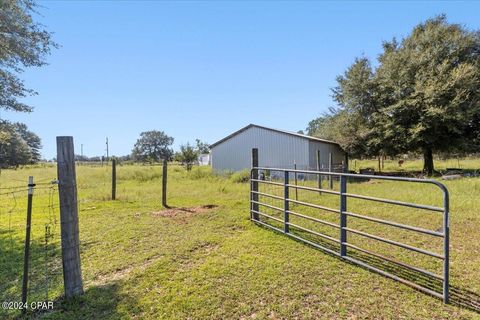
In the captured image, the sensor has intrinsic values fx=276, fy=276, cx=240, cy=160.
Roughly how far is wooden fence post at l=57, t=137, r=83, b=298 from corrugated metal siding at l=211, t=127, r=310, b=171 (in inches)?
556

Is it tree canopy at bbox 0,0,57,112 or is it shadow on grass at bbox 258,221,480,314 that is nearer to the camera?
shadow on grass at bbox 258,221,480,314

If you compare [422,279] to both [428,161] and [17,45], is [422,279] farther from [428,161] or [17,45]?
[428,161]

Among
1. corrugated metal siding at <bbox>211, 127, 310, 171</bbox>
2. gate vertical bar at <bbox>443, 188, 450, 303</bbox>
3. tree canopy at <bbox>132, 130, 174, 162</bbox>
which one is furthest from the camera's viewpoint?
tree canopy at <bbox>132, 130, 174, 162</bbox>

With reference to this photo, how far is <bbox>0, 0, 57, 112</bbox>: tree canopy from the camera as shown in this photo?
6.32 metres

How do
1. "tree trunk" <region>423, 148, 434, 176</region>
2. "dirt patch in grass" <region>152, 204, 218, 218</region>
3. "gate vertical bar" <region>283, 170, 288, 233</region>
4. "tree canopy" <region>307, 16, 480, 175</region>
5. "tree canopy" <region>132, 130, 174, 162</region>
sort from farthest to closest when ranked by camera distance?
A: "tree canopy" <region>132, 130, 174, 162</region> → "tree trunk" <region>423, 148, 434, 176</region> → "tree canopy" <region>307, 16, 480, 175</region> → "dirt patch in grass" <region>152, 204, 218, 218</region> → "gate vertical bar" <region>283, 170, 288, 233</region>

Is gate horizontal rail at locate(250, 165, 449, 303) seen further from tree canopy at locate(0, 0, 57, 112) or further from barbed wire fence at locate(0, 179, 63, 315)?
tree canopy at locate(0, 0, 57, 112)

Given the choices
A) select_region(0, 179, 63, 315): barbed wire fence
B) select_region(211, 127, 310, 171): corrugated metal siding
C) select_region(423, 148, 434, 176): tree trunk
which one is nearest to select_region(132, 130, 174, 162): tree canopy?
select_region(211, 127, 310, 171): corrugated metal siding

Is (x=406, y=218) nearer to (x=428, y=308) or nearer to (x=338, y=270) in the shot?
(x=338, y=270)

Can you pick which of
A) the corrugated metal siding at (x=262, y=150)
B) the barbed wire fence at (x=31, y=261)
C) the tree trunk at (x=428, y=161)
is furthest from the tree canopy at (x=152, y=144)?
the barbed wire fence at (x=31, y=261)

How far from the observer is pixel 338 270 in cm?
365

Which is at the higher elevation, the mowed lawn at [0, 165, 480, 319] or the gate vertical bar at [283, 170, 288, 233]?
the gate vertical bar at [283, 170, 288, 233]

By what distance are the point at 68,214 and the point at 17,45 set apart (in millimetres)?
6088

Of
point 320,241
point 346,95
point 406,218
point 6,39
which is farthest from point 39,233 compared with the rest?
point 346,95

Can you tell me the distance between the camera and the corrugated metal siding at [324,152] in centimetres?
1701
